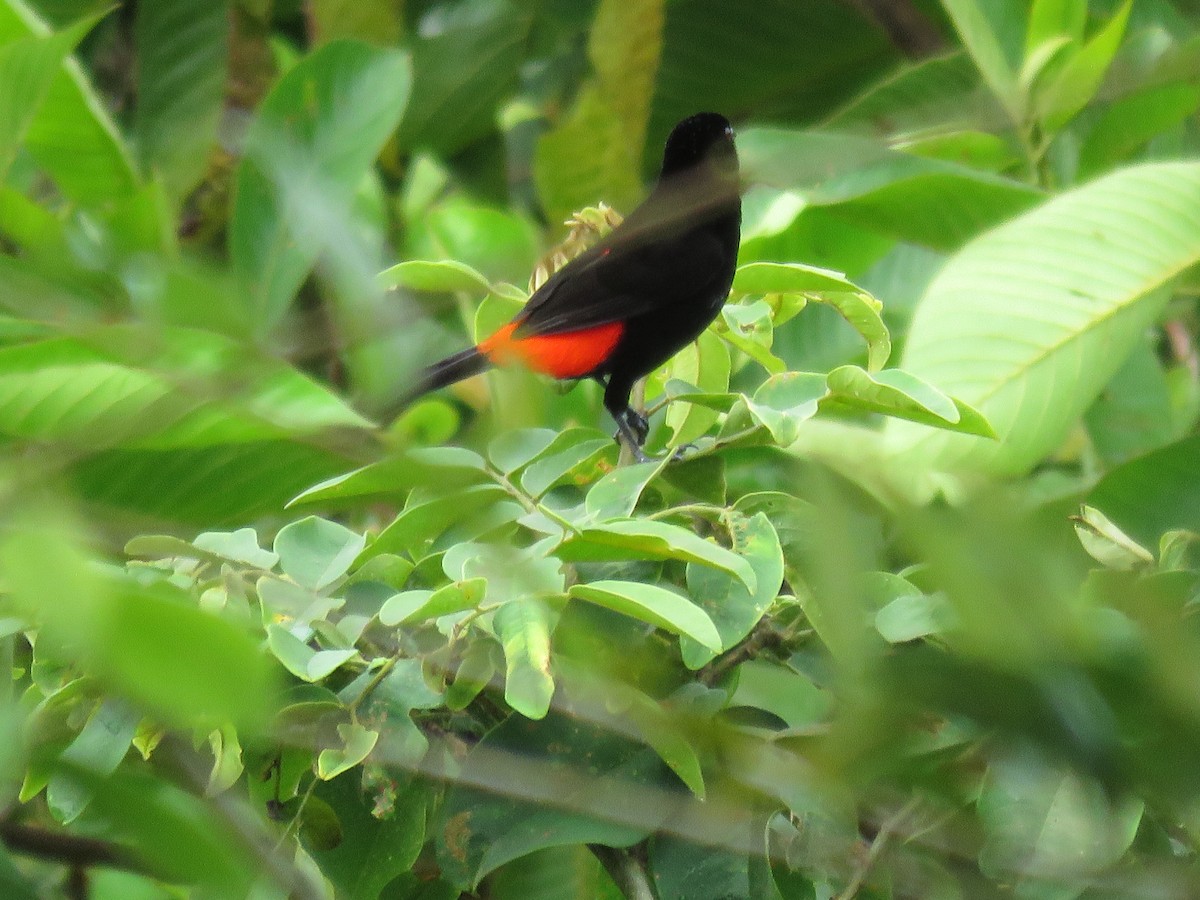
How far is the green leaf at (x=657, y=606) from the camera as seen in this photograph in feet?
Result: 1.76

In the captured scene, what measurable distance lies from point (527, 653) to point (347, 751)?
0.37ft

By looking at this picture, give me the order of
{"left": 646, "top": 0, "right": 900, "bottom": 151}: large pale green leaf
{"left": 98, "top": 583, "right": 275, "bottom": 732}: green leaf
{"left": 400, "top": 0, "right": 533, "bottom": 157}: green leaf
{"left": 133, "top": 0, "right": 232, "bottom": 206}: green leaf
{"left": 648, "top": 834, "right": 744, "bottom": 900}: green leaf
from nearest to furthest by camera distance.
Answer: {"left": 98, "top": 583, "right": 275, "bottom": 732}: green leaf, {"left": 648, "top": 834, "right": 744, "bottom": 900}: green leaf, {"left": 133, "top": 0, "right": 232, "bottom": 206}: green leaf, {"left": 400, "top": 0, "right": 533, "bottom": 157}: green leaf, {"left": 646, "top": 0, "right": 900, "bottom": 151}: large pale green leaf

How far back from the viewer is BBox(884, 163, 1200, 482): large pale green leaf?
2.29ft

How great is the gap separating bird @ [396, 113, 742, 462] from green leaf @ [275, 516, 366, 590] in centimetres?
34

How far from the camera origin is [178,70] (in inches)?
78.8

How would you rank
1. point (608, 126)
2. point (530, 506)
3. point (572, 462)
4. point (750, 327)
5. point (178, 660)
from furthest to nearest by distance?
point (608, 126)
point (750, 327)
point (572, 462)
point (530, 506)
point (178, 660)

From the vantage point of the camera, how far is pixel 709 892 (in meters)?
0.61

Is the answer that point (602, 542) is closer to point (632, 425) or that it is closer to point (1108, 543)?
point (1108, 543)

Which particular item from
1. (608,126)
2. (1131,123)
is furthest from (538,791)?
(608,126)

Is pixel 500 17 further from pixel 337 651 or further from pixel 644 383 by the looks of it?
pixel 337 651

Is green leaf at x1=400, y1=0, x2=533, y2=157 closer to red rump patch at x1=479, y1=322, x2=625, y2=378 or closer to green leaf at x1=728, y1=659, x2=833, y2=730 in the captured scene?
red rump patch at x1=479, y1=322, x2=625, y2=378

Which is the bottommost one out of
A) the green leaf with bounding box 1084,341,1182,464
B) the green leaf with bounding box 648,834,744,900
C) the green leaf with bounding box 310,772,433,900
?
the green leaf with bounding box 1084,341,1182,464

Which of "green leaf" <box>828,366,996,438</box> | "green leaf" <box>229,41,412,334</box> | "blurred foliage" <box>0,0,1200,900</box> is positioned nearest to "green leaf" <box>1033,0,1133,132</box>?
"blurred foliage" <box>0,0,1200,900</box>

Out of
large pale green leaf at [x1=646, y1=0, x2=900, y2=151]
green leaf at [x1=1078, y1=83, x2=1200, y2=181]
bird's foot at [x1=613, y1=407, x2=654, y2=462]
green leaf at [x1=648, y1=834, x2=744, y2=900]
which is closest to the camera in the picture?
green leaf at [x1=648, y1=834, x2=744, y2=900]
